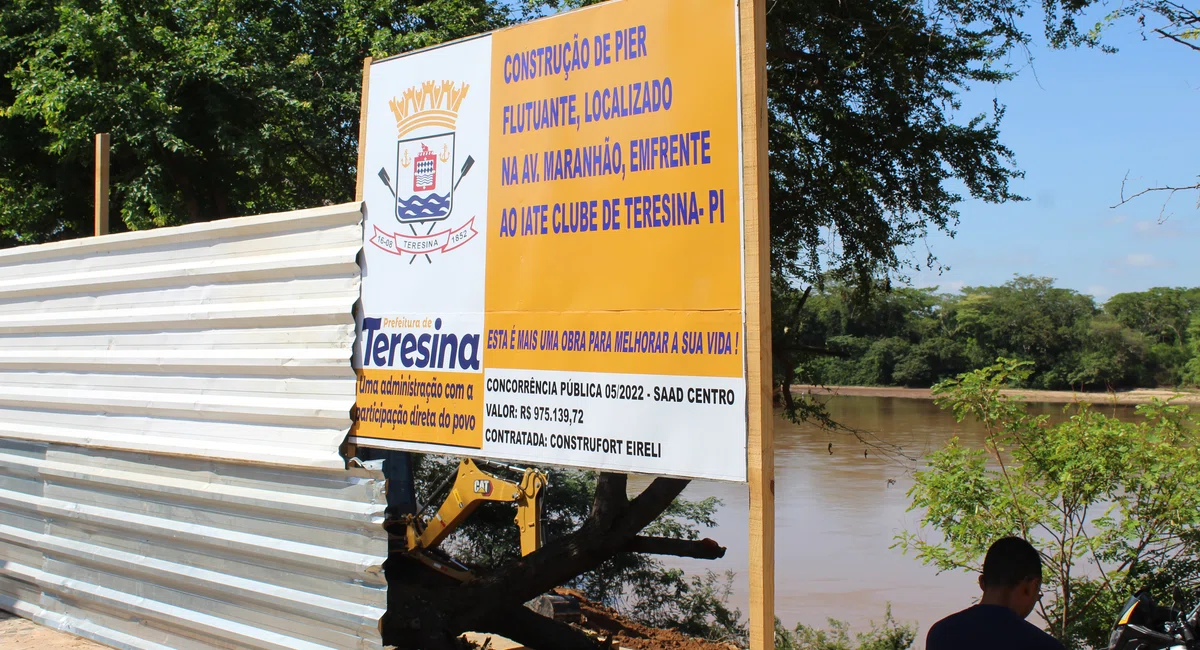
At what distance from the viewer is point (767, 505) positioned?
3.01 meters

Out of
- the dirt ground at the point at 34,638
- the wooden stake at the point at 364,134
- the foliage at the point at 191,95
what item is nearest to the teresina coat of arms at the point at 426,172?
the wooden stake at the point at 364,134

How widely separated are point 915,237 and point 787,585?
8.72 meters

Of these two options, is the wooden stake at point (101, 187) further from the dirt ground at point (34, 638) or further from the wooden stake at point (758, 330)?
the wooden stake at point (758, 330)

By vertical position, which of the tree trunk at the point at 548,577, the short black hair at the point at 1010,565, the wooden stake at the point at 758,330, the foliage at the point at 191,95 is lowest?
the tree trunk at the point at 548,577

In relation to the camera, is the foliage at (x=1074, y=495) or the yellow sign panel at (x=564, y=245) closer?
the yellow sign panel at (x=564, y=245)

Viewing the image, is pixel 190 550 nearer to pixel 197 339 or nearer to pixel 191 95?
pixel 197 339

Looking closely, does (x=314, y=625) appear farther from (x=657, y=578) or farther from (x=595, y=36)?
(x=657, y=578)

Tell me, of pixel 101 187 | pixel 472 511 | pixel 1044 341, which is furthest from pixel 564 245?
pixel 1044 341

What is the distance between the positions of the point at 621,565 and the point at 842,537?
7.41m

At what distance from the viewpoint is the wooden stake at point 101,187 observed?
5914 mm

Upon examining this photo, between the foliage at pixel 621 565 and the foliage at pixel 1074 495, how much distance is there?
19.3ft

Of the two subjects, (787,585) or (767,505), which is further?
(787,585)

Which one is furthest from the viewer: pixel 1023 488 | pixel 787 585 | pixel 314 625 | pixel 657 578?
pixel 787 585

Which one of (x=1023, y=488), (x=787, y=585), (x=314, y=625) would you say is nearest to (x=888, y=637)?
(x=1023, y=488)
